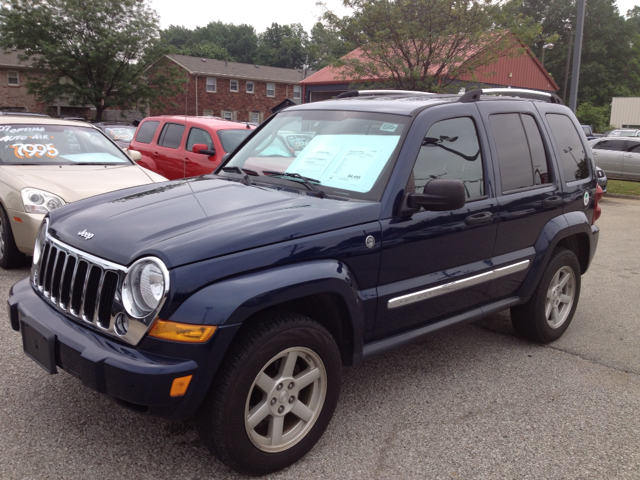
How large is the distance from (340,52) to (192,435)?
1666 cm

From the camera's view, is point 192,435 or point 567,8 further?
A: point 567,8

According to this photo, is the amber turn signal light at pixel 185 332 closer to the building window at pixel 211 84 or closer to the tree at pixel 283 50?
the building window at pixel 211 84

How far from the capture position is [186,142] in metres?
9.66

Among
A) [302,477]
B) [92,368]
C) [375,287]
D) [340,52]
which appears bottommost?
[302,477]

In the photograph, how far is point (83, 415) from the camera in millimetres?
3248

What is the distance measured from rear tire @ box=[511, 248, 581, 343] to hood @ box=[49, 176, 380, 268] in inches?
77.8

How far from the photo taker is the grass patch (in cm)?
1630

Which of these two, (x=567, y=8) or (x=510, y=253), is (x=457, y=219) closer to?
(x=510, y=253)

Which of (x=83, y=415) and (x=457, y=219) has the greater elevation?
(x=457, y=219)

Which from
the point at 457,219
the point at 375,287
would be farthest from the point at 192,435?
the point at 457,219

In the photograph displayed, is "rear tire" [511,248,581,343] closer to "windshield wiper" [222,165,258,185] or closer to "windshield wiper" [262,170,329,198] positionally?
"windshield wiper" [262,170,329,198]

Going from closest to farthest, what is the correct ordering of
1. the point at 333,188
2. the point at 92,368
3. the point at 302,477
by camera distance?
the point at 92,368
the point at 302,477
the point at 333,188

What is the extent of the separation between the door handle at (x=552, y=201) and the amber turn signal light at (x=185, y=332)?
2866mm

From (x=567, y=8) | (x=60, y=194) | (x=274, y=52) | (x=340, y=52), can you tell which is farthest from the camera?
(x=274, y=52)
